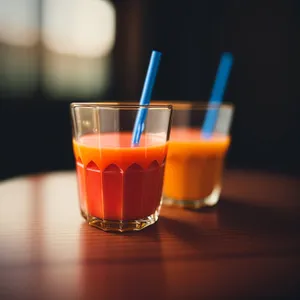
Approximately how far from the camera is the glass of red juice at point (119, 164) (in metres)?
0.75

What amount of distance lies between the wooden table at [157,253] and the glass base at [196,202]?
0.10ft

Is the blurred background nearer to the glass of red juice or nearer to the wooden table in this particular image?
the wooden table

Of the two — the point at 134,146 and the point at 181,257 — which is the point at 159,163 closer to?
the point at 134,146

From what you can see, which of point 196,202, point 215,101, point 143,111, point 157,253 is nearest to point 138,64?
point 215,101

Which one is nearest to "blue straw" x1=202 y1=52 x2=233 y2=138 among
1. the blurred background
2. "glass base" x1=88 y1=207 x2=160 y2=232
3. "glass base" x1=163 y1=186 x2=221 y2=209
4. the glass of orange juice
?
the glass of orange juice

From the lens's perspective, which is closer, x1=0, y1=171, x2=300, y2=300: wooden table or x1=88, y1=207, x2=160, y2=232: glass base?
x1=0, y1=171, x2=300, y2=300: wooden table

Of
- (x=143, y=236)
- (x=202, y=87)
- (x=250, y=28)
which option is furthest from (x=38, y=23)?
(x=143, y=236)

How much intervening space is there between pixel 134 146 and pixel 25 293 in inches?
14.1

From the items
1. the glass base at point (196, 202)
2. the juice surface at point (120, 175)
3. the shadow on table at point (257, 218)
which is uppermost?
the juice surface at point (120, 175)

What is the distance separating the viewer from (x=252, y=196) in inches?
40.1

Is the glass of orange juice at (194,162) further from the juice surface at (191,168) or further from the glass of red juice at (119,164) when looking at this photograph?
the glass of red juice at (119,164)

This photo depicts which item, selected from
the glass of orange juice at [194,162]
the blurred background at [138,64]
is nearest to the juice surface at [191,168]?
the glass of orange juice at [194,162]

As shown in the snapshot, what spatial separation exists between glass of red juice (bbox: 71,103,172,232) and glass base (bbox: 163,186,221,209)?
16 cm

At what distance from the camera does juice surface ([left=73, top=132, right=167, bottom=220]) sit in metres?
0.75
